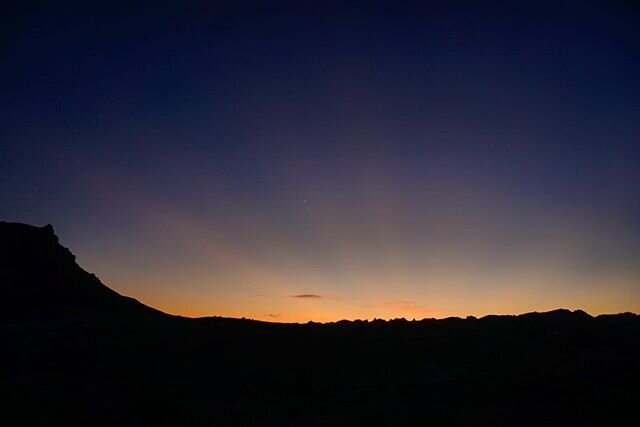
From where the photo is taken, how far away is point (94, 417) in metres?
19.4

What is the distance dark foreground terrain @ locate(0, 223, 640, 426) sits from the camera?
61.1ft

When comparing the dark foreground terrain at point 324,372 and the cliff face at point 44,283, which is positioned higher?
the cliff face at point 44,283

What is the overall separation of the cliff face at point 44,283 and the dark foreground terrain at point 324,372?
57.7 feet

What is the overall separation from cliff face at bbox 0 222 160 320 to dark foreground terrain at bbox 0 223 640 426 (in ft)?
57.7

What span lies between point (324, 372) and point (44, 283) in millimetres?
41331

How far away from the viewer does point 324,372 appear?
76.9 feet

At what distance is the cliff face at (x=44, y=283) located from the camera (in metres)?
48.3

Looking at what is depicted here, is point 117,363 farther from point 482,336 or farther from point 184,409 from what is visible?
point 482,336

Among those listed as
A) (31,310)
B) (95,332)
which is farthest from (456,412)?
(31,310)

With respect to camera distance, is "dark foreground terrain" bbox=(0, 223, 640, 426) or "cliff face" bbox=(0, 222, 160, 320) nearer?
"dark foreground terrain" bbox=(0, 223, 640, 426)

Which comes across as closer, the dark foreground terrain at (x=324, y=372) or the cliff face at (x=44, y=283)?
the dark foreground terrain at (x=324, y=372)

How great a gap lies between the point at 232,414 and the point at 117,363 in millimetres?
8842

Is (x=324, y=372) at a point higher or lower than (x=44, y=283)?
lower

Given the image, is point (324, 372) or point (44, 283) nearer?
point (324, 372)
